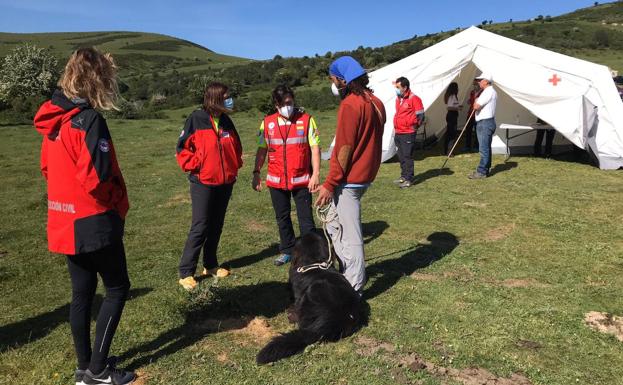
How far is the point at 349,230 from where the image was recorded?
12.7ft

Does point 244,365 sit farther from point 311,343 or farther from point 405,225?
point 405,225

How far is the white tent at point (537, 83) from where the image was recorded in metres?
9.62

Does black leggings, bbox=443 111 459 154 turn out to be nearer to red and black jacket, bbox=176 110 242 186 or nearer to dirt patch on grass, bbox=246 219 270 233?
dirt patch on grass, bbox=246 219 270 233

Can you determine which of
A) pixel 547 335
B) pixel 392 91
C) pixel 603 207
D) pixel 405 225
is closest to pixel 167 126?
pixel 392 91

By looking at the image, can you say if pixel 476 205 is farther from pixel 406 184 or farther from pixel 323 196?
pixel 323 196

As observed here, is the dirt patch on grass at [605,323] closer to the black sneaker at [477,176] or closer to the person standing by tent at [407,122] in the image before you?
the person standing by tent at [407,122]

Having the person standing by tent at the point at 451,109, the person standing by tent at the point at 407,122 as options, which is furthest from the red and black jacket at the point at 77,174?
the person standing by tent at the point at 451,109

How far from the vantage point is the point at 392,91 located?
429 inches

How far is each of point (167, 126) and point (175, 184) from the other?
12592mm

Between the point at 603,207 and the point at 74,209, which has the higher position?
the point at 74,209

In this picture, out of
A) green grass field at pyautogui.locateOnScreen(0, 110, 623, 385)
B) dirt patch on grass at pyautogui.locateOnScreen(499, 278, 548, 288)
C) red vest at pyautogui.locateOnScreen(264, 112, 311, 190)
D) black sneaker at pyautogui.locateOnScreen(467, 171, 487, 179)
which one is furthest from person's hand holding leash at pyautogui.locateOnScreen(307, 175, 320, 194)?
black sneaker at pyautogui.locateOnScreen(467, 171, 487, 179)

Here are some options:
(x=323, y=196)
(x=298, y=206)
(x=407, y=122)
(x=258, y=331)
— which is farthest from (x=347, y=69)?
(x=407, y=122)

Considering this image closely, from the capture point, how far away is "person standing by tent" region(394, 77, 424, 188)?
8828 millimetres

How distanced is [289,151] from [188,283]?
1.77 metres
